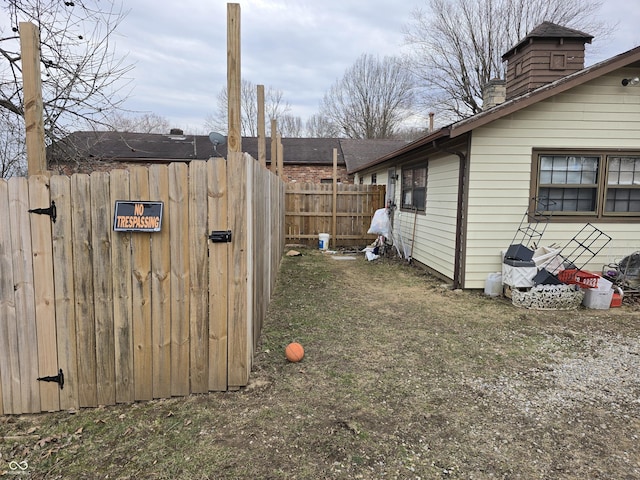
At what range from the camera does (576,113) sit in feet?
20.4

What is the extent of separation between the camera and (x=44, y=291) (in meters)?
2.63

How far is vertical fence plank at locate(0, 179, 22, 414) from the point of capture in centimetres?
254

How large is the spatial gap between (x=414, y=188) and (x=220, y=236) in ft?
23.8

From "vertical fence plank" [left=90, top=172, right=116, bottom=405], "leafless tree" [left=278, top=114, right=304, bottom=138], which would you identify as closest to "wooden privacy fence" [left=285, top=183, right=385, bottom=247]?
"vertical fence plank" [left=90, top=172, right=116, bottom=405]

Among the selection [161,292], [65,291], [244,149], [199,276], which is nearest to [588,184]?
[199,276]

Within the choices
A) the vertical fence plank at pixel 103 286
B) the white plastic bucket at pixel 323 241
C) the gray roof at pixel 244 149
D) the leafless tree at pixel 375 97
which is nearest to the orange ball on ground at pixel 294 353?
the vertical fence plank at pixel 103 286

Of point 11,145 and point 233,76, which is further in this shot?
point 11,145

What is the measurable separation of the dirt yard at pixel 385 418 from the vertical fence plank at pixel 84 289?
0.21 meters

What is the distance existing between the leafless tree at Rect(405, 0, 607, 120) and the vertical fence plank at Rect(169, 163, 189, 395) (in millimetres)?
23337

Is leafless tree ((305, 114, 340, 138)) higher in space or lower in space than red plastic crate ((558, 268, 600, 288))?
higher

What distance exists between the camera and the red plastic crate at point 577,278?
566 cm

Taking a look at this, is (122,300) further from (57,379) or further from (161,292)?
(57,379)

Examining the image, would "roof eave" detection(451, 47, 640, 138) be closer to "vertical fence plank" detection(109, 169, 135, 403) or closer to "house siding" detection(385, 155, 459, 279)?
"house siding" detection(385, 155, 459, 279)

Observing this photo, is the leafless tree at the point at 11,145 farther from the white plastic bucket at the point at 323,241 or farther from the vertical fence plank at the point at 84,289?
the white plastic bucket at the point at 323,241
